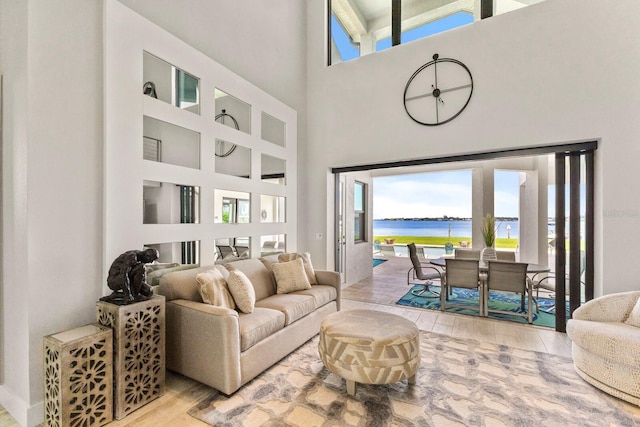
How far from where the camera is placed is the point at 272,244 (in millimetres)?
4180

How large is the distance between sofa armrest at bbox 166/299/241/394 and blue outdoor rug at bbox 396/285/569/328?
318 centimetres

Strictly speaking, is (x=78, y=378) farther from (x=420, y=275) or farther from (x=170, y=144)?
(x=420, y=275)

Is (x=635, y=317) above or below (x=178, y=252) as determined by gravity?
below

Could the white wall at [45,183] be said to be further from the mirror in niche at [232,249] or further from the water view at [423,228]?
the water view at [423,228]

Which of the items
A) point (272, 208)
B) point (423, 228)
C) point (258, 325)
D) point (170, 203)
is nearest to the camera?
point (258, 325)

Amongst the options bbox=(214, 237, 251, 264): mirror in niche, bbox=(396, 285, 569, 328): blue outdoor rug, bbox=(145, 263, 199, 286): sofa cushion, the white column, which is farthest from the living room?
the white column

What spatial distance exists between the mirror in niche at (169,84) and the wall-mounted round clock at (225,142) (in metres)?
0.35

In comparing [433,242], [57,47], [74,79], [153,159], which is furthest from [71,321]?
[433,242]

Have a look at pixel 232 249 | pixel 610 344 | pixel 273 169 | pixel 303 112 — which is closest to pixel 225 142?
pixel 273 169

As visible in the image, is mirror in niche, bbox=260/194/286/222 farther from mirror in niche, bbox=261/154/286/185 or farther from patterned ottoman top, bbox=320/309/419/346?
patterned ottoman top, bbox=320/309/419/346

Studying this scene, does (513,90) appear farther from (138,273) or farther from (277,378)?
(138,273)

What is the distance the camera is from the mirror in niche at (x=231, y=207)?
130 inches

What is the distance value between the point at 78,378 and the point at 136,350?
32cm

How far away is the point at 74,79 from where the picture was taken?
2.10 meters
